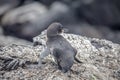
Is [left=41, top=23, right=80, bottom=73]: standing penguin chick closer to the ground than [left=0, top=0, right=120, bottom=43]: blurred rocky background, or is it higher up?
closer to the ground

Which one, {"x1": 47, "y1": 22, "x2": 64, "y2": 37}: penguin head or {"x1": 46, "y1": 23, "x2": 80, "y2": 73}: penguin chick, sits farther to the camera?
{"x1": 47, "y1": 22, "x2": 64, "y2": 37}: penguin head

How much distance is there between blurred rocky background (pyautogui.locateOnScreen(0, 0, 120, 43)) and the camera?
1373 centimetres

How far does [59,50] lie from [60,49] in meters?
0.03

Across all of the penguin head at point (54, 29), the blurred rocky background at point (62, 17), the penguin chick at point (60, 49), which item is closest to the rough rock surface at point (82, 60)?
the penguin chick at point (60, 49)

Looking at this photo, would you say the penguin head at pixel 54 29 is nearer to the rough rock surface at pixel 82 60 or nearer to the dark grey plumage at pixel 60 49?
the dark grey plumage at pixel 60 49

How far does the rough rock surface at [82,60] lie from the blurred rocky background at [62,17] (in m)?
4.72

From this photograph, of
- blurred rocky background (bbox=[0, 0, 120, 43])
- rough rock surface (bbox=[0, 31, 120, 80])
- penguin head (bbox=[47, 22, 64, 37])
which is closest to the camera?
rough rock surface (bbox=[0, 31, 120, 80])

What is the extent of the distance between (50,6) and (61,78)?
747cm

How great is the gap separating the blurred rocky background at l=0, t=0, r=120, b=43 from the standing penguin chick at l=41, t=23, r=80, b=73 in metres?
5.48

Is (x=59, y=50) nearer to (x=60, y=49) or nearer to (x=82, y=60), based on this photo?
(x=60, y=49)

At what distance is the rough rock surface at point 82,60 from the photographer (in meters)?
7.52

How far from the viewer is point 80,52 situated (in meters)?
8.41

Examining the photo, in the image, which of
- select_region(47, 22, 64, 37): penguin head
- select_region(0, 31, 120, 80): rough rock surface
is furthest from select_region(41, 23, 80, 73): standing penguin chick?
select_region(0, 31, 120, 80): rough rock surface

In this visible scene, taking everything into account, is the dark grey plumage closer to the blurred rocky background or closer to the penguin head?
the penguin head
